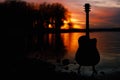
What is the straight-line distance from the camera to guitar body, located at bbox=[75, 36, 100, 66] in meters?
12.9

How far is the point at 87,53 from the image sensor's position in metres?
12.9

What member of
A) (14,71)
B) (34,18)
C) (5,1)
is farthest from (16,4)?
(14,71)

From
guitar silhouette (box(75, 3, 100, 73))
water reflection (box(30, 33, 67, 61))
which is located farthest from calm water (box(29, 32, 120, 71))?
guitar silhouette (box(75, 3, 100, 73))

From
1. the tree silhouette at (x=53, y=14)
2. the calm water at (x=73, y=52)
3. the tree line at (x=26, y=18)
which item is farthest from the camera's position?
the tree silhouette at (x=53, y=14)

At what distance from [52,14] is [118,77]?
96686 mm

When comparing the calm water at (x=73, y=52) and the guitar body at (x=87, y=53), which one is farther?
the calm water at (x=73, y=52)

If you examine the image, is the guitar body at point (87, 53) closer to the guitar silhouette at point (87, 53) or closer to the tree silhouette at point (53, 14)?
the guitar silhouette at point (87, 53)

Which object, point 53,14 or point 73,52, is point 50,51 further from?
point 53,14

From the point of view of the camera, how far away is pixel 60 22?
4537 inches

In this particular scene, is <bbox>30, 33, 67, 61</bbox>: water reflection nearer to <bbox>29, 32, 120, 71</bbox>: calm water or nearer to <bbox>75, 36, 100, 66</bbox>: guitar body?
<bbox>29, 32, 120, 71</bbox>: calm water

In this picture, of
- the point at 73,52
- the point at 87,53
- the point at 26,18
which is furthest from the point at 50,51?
the point at 26,18

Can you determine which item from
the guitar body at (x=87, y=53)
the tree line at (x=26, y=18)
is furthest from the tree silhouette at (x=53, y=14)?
the guitar body at (x=87, y=53)

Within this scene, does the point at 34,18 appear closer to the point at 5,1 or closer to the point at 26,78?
the point at 5,1

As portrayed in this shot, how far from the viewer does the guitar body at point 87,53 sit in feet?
42.2
